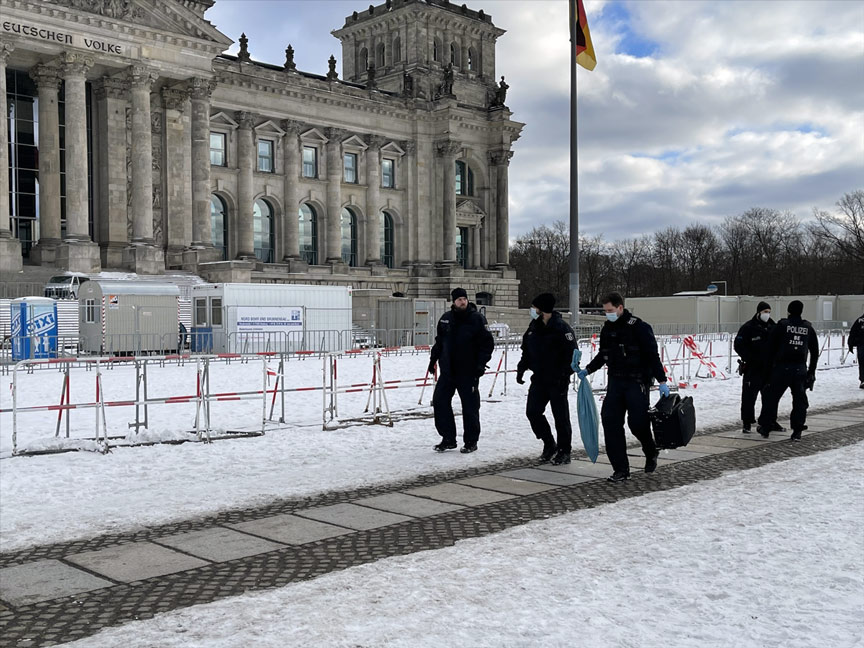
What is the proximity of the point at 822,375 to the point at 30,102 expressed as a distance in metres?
40.4

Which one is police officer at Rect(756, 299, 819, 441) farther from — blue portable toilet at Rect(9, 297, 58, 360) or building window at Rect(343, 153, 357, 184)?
building window at Rect(343, 153, 357, 184)

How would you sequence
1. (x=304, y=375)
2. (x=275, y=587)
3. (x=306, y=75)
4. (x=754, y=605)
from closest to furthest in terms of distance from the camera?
A: (x=754, y=605) < (x=275, y=587) < (x=304, y=375) < (x=306, y=75)

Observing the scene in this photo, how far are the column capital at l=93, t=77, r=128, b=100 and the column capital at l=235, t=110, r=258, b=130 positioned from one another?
1057 centimetres

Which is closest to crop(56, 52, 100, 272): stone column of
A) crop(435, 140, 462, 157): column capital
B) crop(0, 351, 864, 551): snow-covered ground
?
crop(0, 351, 864, 551): snow-covered ground

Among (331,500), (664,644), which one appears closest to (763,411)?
(331,500)

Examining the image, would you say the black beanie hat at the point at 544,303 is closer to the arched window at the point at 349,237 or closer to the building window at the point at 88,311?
the building window at the point at 88,311

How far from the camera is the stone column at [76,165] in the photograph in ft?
138

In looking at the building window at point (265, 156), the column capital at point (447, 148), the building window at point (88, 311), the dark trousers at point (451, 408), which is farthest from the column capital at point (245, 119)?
the dark trousers at point (451, 408)

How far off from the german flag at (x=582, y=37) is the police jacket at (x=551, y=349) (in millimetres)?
13754

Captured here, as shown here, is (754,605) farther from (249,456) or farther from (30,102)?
(30,102)

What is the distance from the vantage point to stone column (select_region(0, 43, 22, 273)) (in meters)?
40.0

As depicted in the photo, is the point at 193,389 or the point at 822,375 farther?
the point at 822,375

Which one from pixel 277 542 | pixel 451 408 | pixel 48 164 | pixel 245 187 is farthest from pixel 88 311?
pixel 277 542

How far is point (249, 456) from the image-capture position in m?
11.4
